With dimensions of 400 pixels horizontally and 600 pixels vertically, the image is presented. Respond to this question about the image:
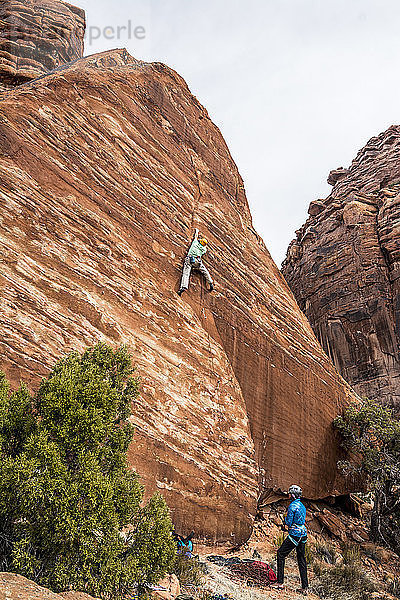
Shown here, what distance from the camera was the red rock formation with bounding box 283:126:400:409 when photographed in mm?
35812

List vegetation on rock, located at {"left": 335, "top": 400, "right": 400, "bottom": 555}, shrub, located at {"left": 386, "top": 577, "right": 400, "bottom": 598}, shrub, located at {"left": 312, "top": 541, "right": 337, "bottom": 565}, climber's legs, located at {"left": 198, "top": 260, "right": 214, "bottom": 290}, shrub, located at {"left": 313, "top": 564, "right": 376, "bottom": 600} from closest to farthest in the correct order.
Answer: shrub, located at {"left": 313, "top": 564, "right": 376, "bottom": 600}, shrub, located at {"left": 386, "top": 577, "right": 400, "bottom": 598}, shrub, located at {"left": 312, "top": 541, "right": 337, "bottom": 565}, climber's legs, located at {"left": 198, "top": 260, "right": 214, "bottom": 290}, vegetation on rock, located at {"left": 335, "top": 400, "right": 400, "bottom": 555}

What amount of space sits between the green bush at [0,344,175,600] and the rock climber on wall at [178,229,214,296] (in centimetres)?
586

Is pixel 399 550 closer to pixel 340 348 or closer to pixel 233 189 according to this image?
pixel 233 189

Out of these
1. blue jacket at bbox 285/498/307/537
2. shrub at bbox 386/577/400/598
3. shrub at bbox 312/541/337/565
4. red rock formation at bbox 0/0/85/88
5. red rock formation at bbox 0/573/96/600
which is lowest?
shrub at bbox 386/577/400/598

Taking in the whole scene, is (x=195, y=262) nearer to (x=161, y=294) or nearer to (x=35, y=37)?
(x=161, y=294)

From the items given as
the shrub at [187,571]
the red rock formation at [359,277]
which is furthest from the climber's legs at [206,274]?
the red rock formation at [359,277]

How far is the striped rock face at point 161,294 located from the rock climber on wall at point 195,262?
Result: 0.25 metres

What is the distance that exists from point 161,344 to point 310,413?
7000mm

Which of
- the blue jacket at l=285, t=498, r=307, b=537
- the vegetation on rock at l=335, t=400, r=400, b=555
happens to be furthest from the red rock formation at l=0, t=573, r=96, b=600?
the vegetation on rock at l=335, t=400, r=400, b=555

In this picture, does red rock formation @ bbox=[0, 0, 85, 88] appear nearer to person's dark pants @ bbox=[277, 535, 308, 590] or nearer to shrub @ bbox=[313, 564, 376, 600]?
person's dark pants @ bbox=[277, 535, 308, 590]

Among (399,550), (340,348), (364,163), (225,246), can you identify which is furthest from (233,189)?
(364,163)

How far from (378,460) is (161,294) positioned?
10.2 meters

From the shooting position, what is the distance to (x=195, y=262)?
11953mm

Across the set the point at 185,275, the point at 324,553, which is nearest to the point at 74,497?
the point at 185,275
